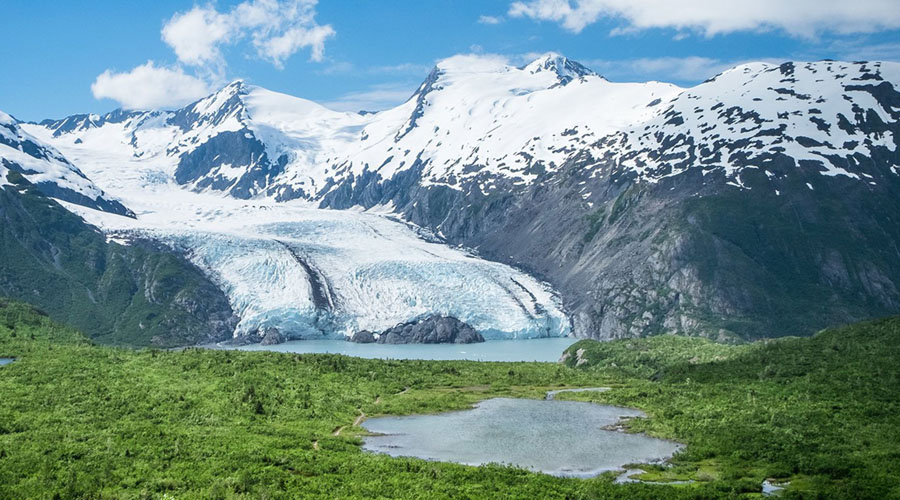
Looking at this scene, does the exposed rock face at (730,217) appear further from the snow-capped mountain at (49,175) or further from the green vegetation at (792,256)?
the snow-capped mountain at (49,175)

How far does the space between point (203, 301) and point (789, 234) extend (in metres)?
80.9

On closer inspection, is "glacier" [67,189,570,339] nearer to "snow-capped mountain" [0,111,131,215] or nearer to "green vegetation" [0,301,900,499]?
"snow-capped mountain" [0,111,131,215]

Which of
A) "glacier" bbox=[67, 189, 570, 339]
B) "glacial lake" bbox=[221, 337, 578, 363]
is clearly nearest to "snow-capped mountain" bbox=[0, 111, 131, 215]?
"glacier" bbox=[67, 189, 570, 339]

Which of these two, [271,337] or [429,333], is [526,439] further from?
[271,337]

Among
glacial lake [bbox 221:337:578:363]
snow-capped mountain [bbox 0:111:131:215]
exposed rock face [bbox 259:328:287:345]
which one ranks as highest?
snow-capped mountain [bbox 0:111:131:215]

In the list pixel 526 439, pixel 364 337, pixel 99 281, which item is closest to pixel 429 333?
pixel 364 337

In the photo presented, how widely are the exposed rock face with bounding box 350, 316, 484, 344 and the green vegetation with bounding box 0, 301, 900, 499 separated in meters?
56.3

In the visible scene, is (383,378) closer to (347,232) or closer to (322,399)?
(322,399)

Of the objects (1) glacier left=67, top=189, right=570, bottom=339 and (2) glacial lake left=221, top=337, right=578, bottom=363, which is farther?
(1) glacier left=67, top=189, right=570, bottom=339

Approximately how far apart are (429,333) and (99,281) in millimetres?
49469

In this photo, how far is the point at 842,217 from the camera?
133 metres

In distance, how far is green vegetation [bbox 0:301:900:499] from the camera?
31672mm

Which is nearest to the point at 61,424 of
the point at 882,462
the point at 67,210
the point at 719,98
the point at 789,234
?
the point at 882,462

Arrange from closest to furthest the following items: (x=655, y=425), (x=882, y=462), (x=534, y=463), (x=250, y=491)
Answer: (x=250, y=491)
(x=882, y=462)
(x=534, y=463)
(x=655, y=425)
